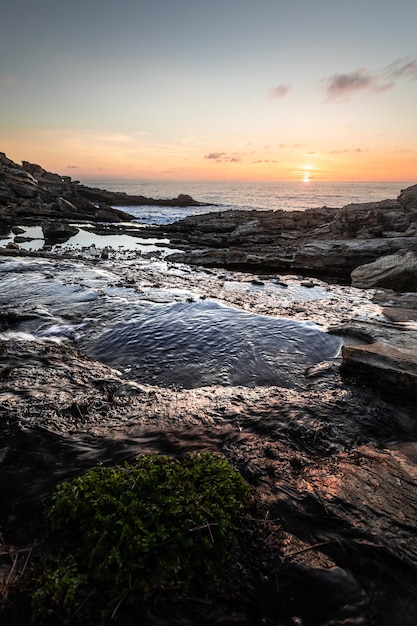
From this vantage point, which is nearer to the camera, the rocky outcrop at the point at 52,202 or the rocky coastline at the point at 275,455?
the rocky coastline at the point at 275,455

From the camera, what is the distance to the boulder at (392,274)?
703 inches

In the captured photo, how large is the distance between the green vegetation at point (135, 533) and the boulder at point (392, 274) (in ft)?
58.1

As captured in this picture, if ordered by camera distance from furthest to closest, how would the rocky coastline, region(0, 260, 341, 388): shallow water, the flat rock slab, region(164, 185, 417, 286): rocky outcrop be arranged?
1. region(164, 185, 417, 286): rocky outcrop
2. region(0, 260, 341, 388): shallow water
3. the flat rock slab
4. the rocky coastline

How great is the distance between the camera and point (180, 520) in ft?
11.4

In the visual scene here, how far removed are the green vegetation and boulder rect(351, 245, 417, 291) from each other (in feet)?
58.1

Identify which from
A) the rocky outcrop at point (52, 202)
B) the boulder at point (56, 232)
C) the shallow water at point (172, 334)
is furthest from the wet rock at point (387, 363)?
the rocky outcrop at point (52, 202)

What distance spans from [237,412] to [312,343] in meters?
4.82

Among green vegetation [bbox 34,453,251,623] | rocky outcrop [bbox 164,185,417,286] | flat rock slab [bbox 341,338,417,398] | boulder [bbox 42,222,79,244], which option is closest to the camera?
green vegetation [bbox 34,453,251,623]

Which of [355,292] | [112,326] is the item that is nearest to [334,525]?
[112,326]

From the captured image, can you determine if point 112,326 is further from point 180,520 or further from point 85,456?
point 180,520

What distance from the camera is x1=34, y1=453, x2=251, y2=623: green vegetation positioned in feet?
9.86

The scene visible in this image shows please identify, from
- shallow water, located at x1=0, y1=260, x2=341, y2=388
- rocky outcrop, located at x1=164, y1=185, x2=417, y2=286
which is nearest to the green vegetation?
shallow water, located at x1=0, y1=260, x2=341, y2=388

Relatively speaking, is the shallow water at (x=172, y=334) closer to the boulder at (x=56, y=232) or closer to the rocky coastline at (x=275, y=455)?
the rocky coastline at (x=275, y=455)

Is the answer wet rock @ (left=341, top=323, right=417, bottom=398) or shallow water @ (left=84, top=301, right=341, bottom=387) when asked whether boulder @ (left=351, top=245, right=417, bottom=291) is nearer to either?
shallow water @ (left=84, top=301, right=341, bottom=387)
